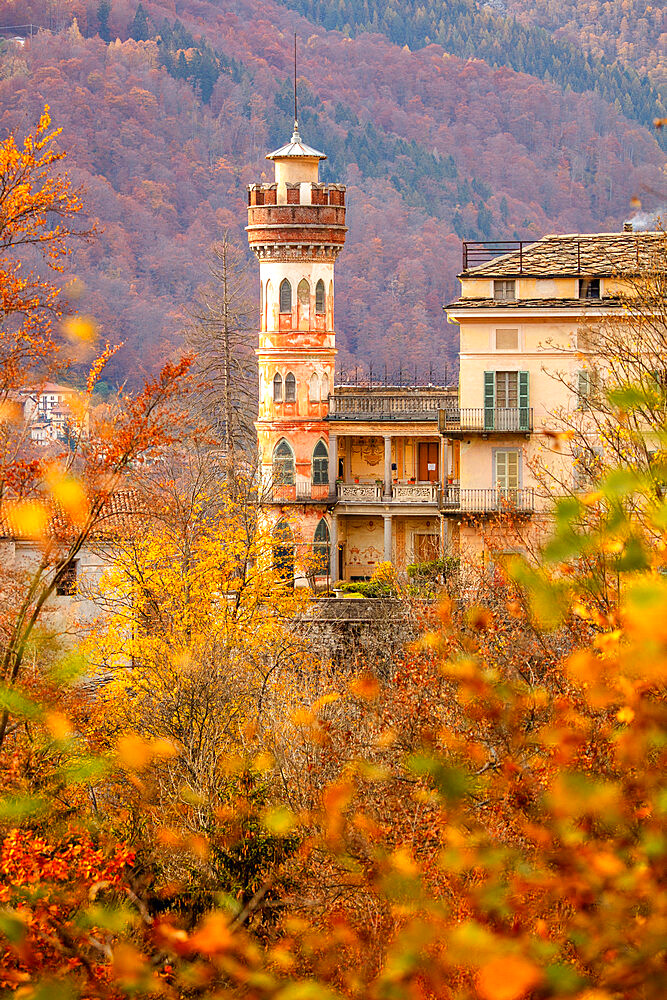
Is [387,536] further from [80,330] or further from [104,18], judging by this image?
[104,18]

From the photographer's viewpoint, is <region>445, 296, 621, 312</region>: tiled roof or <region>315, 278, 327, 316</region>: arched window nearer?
<region>445, 296, 621, 312</region>: tiled roof

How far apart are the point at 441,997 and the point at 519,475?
2866 centimetres

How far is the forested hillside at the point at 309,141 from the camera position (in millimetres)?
100188

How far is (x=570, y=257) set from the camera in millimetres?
35594

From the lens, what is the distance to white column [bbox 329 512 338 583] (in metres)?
44.8

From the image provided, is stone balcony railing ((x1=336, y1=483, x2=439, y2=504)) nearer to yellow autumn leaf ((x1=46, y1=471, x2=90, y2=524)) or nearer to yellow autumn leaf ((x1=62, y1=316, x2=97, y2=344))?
yellow autumn leaf ((x1=46, y1=471, x2=90, y2=524))

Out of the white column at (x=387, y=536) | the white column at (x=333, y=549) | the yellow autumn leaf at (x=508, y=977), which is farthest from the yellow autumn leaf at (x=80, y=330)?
the white column at (x=387, y=536)

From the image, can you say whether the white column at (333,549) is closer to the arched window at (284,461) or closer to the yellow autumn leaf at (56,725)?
the arched window at (284,461)

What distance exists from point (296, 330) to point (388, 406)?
12.6 ft

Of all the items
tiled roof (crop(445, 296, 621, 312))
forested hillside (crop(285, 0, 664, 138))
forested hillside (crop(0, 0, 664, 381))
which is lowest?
tiled roof (crop(445, 296, 621, 312))

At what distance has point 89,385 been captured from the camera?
13523 millimetres

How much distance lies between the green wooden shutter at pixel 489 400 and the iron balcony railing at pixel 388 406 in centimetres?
1051

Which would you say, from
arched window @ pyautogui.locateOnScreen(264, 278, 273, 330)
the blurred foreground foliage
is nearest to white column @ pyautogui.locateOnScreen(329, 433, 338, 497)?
arched window @ pyautogui.locateOnScreen(264, 278, 273, 330)

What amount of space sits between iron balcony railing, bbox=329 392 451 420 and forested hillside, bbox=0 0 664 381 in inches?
1726
